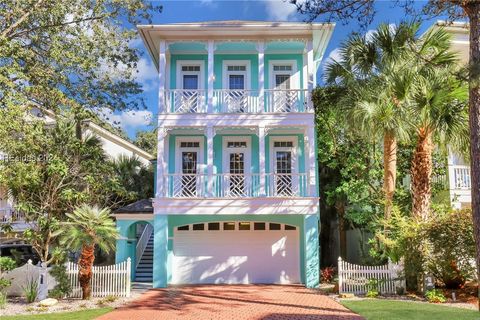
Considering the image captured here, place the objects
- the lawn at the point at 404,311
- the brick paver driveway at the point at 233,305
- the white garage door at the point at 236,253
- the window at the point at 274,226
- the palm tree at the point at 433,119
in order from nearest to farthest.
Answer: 1. the lawn at the point at 404,311
2. the brick paver driveway at the point at 233,305
3. the palm tree at the point at 433,119
4. the white garage door at the point at 236,253
5. the window at the point at 274,226

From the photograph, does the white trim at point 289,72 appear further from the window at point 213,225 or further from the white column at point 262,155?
the window at point 213,225

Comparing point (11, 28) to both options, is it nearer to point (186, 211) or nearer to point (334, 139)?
point (186, 211)

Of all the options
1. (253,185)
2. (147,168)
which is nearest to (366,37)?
(253,185)

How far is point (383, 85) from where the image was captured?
1493 centimetres

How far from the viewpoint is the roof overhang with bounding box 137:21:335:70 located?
18000 mm

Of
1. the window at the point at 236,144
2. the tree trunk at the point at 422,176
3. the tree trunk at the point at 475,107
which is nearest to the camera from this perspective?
the tree trunk at the point at 475,107

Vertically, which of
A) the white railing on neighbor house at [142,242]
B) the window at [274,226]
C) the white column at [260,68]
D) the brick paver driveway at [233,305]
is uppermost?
the white column at [260,68]

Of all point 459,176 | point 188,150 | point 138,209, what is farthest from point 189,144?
point 459,176

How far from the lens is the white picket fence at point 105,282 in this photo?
1491cm

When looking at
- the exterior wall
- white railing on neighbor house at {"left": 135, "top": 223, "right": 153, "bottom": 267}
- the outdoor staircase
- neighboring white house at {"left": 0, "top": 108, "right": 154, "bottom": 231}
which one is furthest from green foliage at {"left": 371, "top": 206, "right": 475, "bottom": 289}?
neighboring white house at {"left": 0, "top": 108, "right": 154, "bottom": 231}

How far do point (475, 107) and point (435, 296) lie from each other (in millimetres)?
6579

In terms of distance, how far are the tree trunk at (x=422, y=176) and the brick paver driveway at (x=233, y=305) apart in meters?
4.09

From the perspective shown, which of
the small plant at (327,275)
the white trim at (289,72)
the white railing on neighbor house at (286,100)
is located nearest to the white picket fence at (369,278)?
the small plant at (327,275)

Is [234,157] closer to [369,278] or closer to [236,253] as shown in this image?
[236,253]
